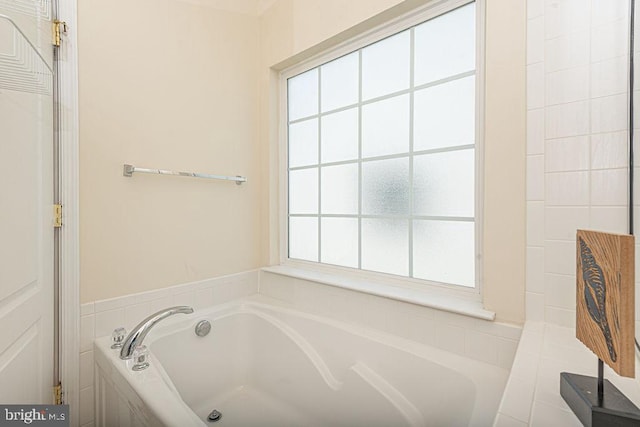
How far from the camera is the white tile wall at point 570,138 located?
38.4 inches

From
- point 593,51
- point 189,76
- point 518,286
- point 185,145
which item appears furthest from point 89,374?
point 593,51

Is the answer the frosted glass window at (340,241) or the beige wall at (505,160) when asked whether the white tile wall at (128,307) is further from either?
the beige wall at (505,160)

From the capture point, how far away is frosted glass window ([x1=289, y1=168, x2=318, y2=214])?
2010 millimetres

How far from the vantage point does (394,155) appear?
5.25 feet

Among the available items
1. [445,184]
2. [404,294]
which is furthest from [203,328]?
[445,184]

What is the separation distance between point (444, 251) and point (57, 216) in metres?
1.72

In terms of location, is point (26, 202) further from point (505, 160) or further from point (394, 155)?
point (505, 160)

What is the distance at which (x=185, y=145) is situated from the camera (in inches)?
68.1

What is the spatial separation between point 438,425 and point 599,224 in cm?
87

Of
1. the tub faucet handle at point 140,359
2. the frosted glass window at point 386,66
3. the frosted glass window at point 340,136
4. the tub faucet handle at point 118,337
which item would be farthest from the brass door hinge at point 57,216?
the frosted glass window at point 386,66

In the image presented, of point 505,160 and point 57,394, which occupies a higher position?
point 505,160

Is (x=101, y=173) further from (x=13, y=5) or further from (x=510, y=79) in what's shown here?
(x=510, y=79)

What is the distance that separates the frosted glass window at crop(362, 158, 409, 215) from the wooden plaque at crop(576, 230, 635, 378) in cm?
90

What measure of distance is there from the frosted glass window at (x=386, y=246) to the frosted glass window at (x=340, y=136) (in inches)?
16.8
